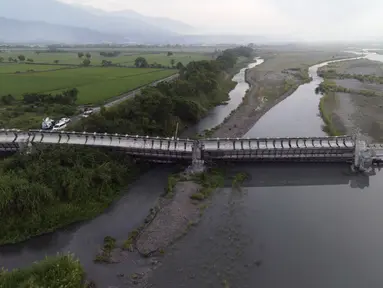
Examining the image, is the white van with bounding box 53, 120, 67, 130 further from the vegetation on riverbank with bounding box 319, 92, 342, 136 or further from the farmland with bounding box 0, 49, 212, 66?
the farmland with bounding box 0, 49, 212, 66

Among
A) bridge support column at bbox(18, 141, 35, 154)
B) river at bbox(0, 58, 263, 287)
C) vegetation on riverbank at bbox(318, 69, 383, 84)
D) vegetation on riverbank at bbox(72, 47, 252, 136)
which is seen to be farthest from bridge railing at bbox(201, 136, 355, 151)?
vegetation on riverbank at bbox(318, 69, 383, 84)

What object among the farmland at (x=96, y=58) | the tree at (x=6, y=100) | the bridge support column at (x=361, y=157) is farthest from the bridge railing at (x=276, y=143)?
the farmland at (x=96, y=58)

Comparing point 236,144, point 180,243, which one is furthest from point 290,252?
point 236,144

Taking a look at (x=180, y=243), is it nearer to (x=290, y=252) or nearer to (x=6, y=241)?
(x=290, y=252)

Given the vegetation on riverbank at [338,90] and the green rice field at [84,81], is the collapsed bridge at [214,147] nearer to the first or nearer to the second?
the green rice field at [84,81]

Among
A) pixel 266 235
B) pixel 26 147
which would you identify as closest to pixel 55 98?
pixel 26 147
